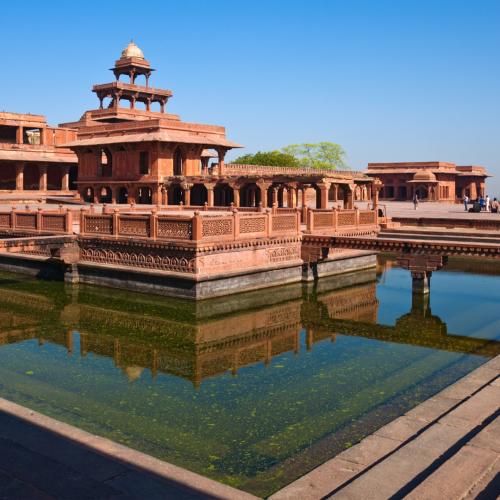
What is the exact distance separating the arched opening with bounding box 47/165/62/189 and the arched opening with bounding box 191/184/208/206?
13193 millimetres

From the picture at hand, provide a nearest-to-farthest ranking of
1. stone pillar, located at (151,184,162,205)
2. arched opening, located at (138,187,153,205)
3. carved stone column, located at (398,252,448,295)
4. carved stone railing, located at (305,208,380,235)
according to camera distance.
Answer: carved stone column, located at (398,252,448,295)
carved stone railing, located at (305,208,380,235)
stone pillar, located at (151,184,162,205)
arched opening, located at (138,187,153,205)

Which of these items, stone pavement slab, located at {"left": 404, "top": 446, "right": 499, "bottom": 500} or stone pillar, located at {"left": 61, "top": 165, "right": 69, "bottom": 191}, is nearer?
stone pavement slab, located at {"left": 404, "top": 446, "right": 499, "bottom": 500}

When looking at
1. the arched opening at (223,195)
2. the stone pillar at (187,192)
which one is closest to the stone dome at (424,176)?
the arched opening at (223,195)

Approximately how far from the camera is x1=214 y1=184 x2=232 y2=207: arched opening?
124 feet

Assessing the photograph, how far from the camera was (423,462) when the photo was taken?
17.3ft

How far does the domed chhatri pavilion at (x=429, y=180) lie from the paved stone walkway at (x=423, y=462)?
50.2 m

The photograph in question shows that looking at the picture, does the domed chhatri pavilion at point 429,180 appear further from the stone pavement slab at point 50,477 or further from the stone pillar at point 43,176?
the stone pavement slab at point 50,477

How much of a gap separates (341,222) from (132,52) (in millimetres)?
36463

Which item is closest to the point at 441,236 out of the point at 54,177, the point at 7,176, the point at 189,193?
the point at 189,193

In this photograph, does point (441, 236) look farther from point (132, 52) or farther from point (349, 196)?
point (132, 52)

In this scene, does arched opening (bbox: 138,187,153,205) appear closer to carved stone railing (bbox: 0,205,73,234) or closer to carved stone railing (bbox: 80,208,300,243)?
carved stone railing (bbox: 0,205,73,234)

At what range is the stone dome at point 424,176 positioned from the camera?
54.8 meters

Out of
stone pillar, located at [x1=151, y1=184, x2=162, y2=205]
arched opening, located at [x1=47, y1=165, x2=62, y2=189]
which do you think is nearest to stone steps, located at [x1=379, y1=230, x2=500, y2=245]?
stone pillar, located at [x1=151, y1=184, x2=162, y2=205]

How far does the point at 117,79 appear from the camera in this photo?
50031 millimetres
